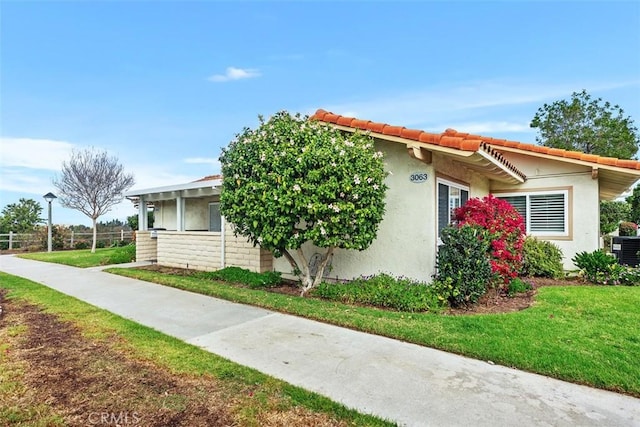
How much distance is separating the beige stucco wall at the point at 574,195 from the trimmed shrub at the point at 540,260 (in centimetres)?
65

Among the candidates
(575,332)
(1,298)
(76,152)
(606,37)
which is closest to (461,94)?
(606,37)

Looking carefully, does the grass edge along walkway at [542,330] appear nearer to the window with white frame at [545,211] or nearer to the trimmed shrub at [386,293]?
the trimmed shrub at [386,293]

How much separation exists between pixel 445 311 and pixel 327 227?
2.57 m

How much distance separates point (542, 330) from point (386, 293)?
2.46 meters

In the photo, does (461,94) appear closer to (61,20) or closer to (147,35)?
(147,35)

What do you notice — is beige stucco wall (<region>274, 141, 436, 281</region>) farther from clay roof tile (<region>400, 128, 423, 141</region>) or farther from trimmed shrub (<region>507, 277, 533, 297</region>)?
trimmed shrub (<region>507, 277, 533, 297</region>)

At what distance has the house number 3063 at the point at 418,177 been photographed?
24.0 feet

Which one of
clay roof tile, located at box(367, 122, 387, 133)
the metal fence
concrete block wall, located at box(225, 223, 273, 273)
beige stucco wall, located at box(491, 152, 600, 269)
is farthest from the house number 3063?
the metal fence

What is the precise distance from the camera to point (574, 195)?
32.6 ft

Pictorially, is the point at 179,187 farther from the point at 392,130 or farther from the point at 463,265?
the point at 463,265

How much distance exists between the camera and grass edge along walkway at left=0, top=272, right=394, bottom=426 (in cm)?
294

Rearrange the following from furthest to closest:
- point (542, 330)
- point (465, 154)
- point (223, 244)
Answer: point (223, 244), point (465, 154), point (542, 330)

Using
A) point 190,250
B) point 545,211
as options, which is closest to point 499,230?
point 545,211

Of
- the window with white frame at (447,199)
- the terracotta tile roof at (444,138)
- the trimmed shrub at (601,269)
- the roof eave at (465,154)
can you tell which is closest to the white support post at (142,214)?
the terracotta tile roof at (444,138)
